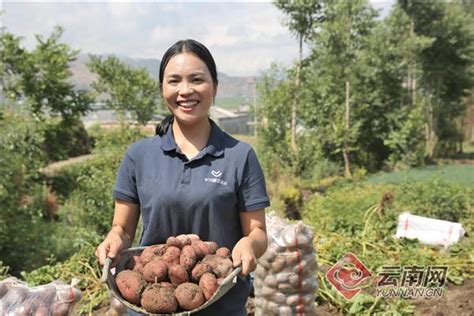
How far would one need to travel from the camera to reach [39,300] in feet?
7.04

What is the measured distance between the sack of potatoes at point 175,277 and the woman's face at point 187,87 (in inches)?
15.9

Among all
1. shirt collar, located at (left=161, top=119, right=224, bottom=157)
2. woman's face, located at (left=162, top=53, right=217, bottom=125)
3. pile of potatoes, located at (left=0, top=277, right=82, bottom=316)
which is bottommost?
pile of potatoes, located at (left=0, top=277, right=82, bottom=316)

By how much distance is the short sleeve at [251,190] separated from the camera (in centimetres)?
169

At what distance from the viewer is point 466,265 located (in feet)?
15.5

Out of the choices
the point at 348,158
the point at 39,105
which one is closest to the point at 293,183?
the point at 348,158

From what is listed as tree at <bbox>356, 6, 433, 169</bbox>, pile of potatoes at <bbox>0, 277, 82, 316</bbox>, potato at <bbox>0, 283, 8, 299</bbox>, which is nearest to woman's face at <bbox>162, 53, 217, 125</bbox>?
pile of potatoes at <bbox>0, 277, 82, 316</bbox>

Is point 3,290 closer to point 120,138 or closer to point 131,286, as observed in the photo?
point 131,286

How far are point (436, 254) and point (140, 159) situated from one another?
405 centimetres

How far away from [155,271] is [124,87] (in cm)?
967

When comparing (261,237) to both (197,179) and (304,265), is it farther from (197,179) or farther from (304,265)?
(304,265)

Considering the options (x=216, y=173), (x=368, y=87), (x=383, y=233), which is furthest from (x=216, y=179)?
(x=368, y=87)

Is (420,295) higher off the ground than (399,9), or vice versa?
(399,9)

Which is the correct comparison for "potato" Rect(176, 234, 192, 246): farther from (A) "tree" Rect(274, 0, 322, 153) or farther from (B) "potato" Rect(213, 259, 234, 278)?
(A) "tree" Rect(274, 0, 322, 153)

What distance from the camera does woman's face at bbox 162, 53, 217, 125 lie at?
1.71 metres
